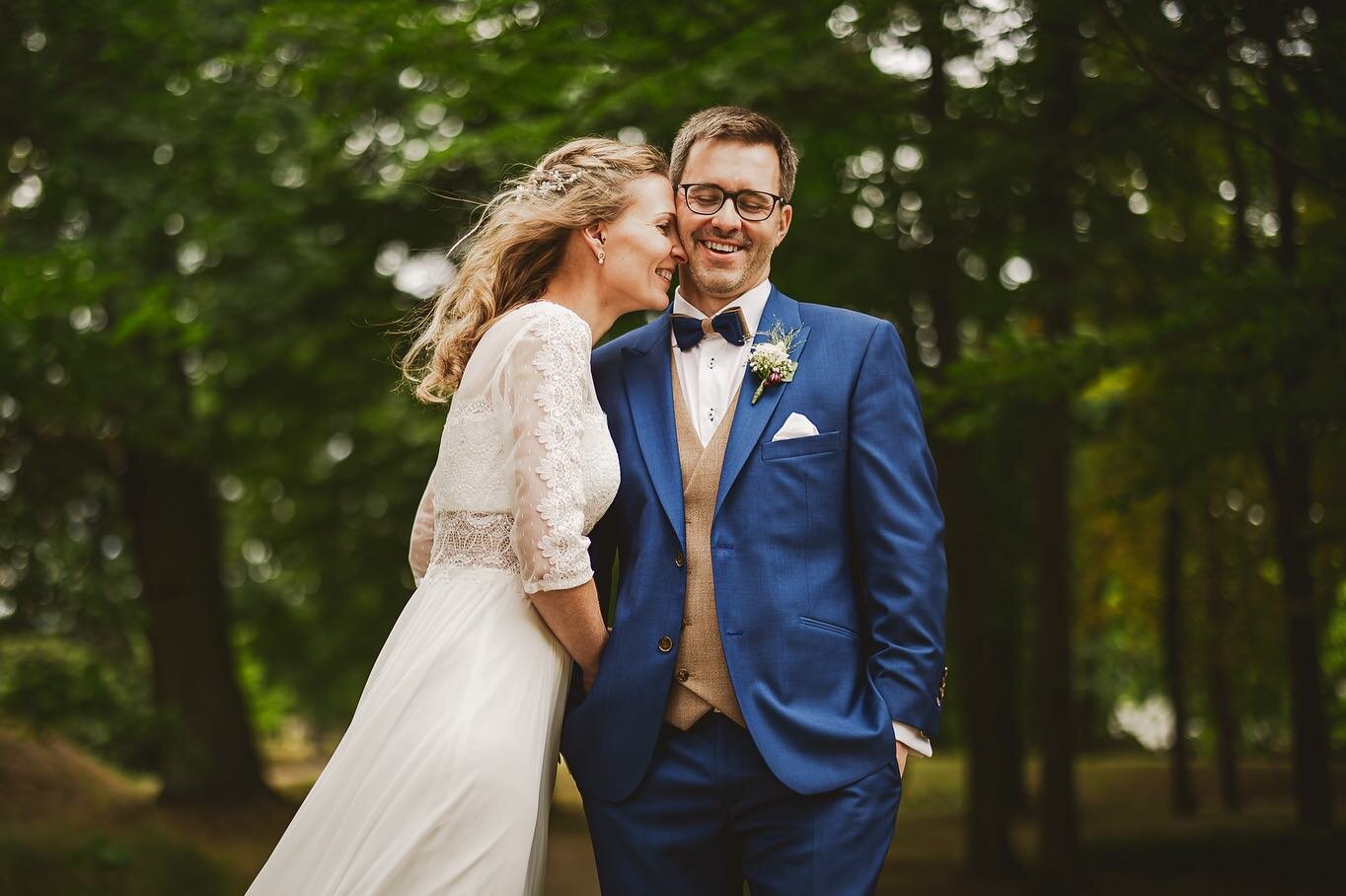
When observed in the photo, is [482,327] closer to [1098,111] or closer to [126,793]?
[1098,111]

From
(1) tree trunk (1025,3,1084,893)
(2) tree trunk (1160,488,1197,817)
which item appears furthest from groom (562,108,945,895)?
(2) tree trunk (1160,488,1197,817)

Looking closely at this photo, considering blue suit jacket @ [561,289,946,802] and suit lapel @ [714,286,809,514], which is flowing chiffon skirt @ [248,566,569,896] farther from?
suit lapel @ [714,286,809,514]

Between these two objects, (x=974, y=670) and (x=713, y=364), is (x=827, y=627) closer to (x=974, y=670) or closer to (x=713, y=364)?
(x=713, y=364)

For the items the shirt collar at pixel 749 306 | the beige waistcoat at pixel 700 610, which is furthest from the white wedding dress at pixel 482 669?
the shirt collar at pixel 749 306

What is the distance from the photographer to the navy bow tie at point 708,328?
3.43m

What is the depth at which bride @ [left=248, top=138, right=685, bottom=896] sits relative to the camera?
305cm

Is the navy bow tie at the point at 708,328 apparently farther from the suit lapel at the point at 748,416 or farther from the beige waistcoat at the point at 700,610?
the beige waistcoat at the point at 700,610

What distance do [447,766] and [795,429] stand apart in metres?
1.18

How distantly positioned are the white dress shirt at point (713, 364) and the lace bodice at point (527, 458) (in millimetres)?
260

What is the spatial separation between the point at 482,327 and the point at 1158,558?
602 inches

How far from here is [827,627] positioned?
10.4 ft

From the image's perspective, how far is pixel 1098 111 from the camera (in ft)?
27.7

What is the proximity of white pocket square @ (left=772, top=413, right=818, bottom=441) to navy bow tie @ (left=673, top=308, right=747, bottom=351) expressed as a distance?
1.03 feet

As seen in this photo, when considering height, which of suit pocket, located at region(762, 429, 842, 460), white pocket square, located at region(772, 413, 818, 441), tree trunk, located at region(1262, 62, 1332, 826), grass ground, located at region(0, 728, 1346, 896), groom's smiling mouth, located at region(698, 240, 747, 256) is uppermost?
groom's smiling mouth, located at region(698, 240, 747, 256)
